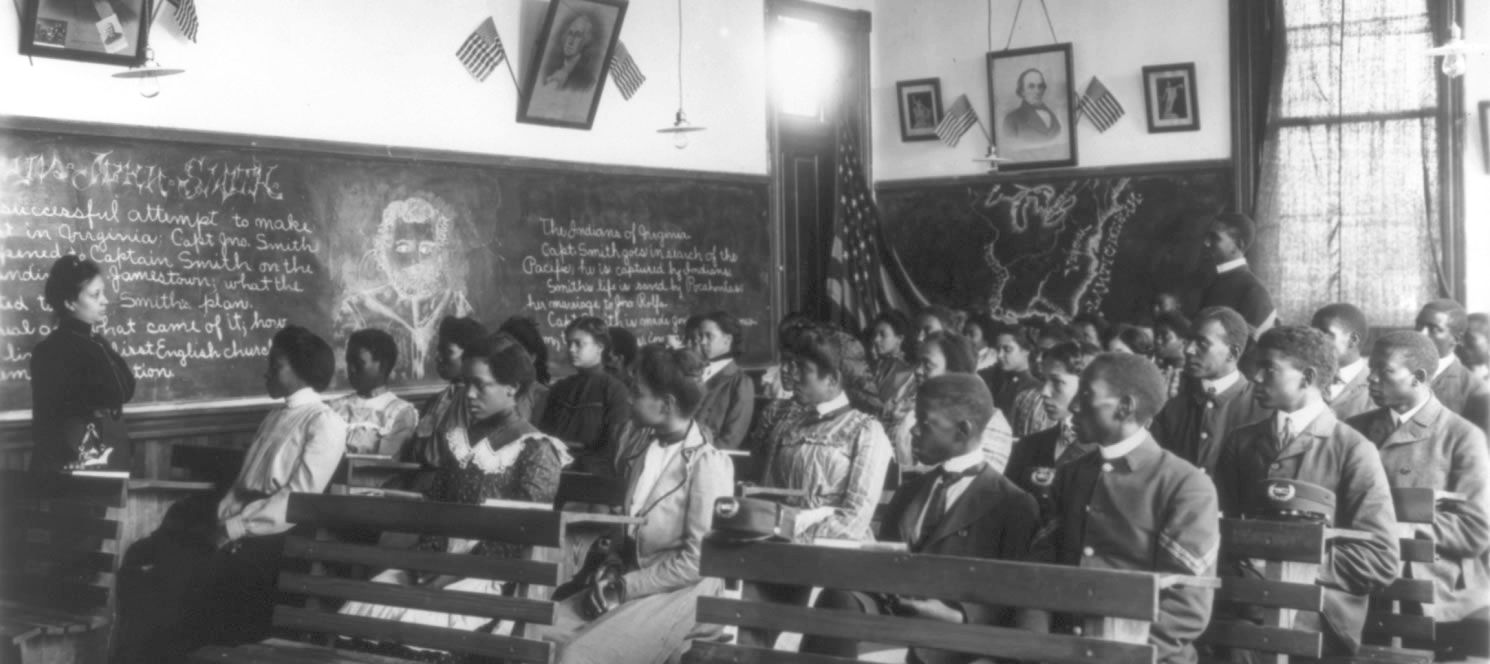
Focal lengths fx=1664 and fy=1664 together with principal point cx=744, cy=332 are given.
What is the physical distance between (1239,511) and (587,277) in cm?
515

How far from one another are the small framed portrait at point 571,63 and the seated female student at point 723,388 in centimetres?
187

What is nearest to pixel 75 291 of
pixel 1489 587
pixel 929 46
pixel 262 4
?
pixel 262 4

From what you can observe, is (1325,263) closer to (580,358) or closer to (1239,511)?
(580,358)

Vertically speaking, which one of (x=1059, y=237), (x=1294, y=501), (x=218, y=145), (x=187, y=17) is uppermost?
(x=187, y=17)

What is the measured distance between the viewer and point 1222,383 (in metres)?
5.43

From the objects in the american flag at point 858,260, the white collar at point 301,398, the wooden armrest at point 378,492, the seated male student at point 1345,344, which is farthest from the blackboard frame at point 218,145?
the seated male student at point 1345,344

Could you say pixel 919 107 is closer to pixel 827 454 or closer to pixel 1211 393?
pixel 1211 393

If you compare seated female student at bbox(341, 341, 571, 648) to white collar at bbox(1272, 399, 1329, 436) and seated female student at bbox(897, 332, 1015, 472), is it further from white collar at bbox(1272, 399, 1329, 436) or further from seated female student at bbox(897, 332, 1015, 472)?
white collar at bbox(1272, 399, 1329, 436)

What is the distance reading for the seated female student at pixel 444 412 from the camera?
18.6 ft

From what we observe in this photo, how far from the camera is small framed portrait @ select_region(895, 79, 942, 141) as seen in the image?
1110cm

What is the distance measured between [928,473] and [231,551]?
94.0 inches

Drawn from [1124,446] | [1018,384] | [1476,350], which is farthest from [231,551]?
[1476,350]

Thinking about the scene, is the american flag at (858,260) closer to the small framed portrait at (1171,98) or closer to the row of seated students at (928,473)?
the small framed portrait at (1171,98)

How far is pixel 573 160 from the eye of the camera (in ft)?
29.7
